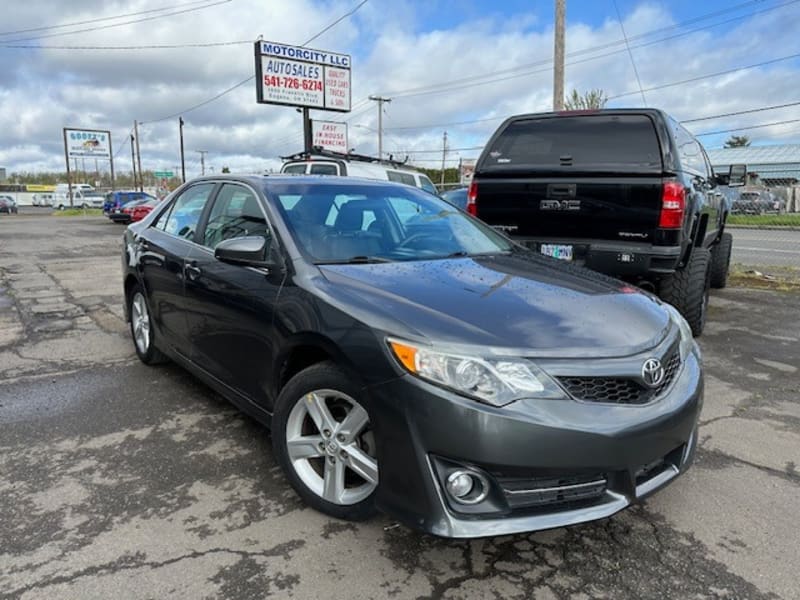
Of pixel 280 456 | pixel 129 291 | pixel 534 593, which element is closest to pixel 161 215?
pixel 129 291

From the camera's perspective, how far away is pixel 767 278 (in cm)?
939

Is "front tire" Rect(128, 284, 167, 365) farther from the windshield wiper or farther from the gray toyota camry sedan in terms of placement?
the windshield wiper

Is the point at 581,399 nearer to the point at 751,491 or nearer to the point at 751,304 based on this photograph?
the point at 751,491

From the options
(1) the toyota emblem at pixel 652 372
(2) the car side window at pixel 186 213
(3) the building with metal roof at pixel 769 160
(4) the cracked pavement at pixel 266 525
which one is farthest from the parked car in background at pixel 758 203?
(1) the toyota emblem at pixel 652 372

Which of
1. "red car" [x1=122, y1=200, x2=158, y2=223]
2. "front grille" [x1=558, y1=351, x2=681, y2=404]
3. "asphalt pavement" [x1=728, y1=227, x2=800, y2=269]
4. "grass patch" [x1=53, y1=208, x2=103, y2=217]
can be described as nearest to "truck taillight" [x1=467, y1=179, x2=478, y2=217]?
"front grille" [x1=558, y1=351, x2=681, y2=404]

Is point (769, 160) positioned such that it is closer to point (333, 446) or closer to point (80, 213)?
point (80, 213)

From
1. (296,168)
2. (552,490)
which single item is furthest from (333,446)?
(296,168)

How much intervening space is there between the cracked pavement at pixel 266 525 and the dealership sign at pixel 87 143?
51.9 m

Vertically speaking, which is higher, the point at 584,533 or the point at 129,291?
the point at 129,291

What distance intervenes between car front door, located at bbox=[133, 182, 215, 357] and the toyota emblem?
2806mm

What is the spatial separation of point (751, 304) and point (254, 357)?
6.87 metres

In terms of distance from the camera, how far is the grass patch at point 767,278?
872 cm

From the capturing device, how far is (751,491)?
288 cm

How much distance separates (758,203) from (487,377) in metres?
34.9
